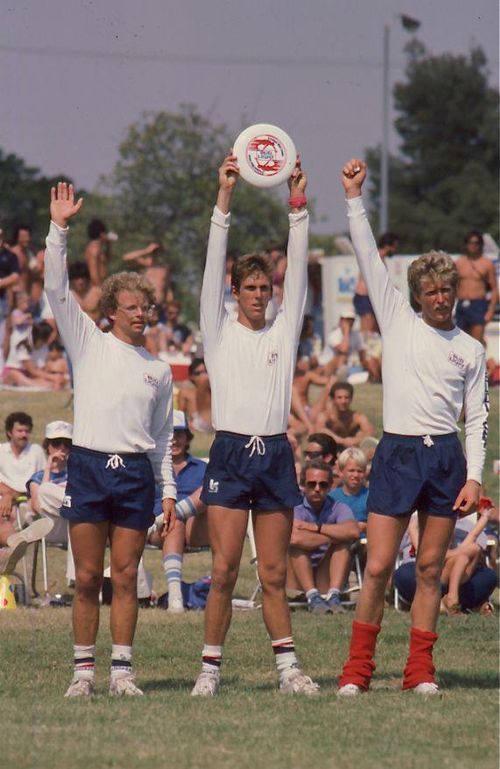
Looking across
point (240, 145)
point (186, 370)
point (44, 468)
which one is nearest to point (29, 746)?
point (240, 145)

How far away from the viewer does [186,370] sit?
67.4ft

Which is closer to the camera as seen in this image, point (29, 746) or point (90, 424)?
point (29, 746)

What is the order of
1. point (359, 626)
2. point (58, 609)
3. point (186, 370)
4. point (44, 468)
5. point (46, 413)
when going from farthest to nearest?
1. point (186, 370)
2. point (46, 413)
3. point (44, 468)
4. point (58, 609)
5. point (359, 626)

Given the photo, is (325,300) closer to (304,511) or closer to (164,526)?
(304,511)

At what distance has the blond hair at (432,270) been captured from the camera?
7711mm

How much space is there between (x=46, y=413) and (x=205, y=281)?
35.9 feet

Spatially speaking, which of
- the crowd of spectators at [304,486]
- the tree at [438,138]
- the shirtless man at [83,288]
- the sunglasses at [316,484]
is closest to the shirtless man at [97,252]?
the crowd of spectators at [304,486]

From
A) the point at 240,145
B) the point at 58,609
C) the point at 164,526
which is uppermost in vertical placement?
the point at 240,145

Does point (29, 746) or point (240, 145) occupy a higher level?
point (240, 145)

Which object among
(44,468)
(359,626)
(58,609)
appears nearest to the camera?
(359,626)

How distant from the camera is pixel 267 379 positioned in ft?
25.5

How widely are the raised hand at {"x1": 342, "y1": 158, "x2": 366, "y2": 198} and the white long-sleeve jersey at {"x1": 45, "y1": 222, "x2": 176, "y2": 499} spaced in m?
1.29

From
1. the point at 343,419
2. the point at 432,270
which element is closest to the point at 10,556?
the point at 432,270

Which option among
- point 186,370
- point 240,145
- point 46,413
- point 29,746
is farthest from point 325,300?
point 29,746
